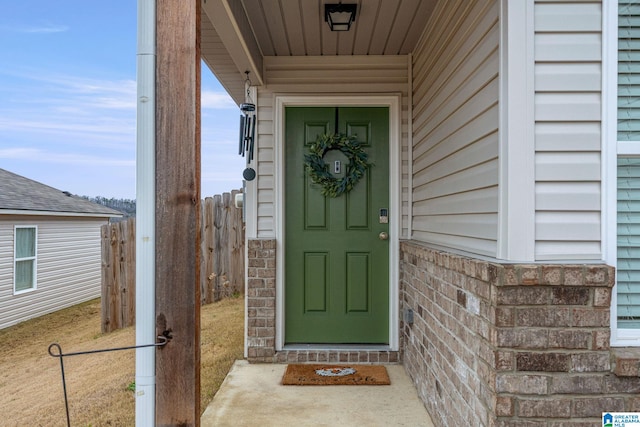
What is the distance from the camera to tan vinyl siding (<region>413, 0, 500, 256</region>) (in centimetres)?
172

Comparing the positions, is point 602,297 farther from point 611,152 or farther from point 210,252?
point 210,252

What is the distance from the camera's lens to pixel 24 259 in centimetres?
803

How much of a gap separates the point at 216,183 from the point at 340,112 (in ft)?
13.2

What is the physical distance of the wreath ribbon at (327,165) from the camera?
341 centimetres

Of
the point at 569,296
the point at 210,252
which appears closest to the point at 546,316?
the point at 569,296

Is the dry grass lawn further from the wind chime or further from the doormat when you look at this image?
the wind chime

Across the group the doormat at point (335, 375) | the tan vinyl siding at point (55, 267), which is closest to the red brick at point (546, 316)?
the doormat at point (335, 375)

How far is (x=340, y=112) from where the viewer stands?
3471 millimetres

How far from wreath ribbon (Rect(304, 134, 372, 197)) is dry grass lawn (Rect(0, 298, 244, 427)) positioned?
1.73 meters

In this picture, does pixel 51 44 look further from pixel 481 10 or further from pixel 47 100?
pixel 481 10

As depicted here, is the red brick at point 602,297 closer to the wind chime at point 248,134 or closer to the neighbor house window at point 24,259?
the wind chime at point 248,134

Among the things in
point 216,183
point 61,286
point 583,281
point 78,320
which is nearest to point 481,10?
point 583,281

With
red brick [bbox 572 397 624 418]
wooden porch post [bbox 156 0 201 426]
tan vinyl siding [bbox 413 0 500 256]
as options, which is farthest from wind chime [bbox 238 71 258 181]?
red brick [bbox 572 397 624 418]

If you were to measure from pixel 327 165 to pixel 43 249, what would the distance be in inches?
309
